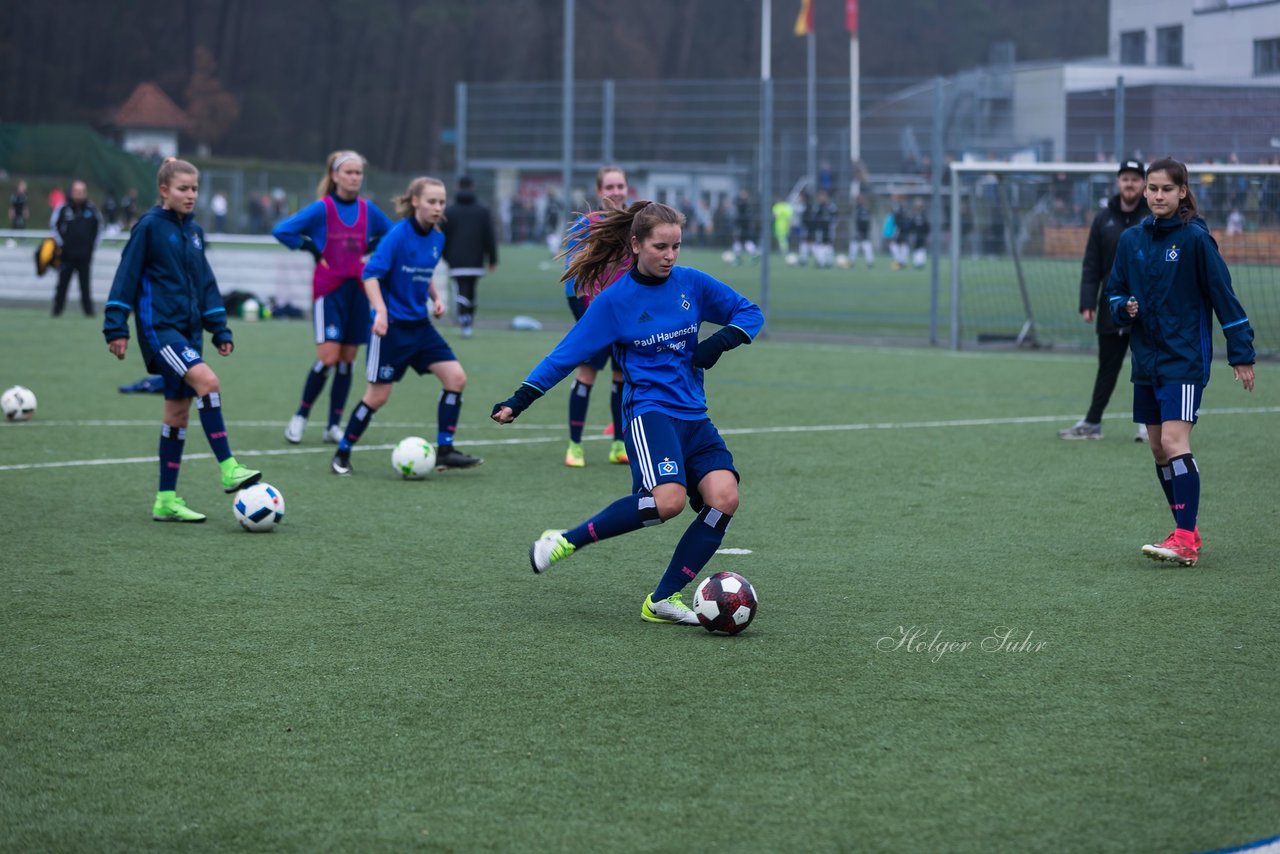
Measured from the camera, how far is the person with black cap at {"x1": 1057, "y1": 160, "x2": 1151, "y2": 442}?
11.2 meters

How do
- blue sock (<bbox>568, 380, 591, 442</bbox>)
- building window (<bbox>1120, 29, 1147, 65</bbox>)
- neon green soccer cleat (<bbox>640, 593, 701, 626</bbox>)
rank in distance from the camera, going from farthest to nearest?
building window (<bbox>1120, 29, 1147, 65</bbox>), blue sock (<bbox>568, 380, 591, 442</bbox>), neon green soccer cleat (<bbox>640, 593, 701, 626</bbox>)

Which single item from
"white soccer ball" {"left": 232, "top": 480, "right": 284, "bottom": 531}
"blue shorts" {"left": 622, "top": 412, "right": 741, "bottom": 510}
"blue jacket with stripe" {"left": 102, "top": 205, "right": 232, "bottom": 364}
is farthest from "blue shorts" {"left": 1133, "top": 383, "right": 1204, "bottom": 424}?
"blue jacket with stripe" {"left": 102, "top": 205, "right": 232, "bottom": 364}

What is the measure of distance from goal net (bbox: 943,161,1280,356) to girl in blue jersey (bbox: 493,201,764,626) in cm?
1125

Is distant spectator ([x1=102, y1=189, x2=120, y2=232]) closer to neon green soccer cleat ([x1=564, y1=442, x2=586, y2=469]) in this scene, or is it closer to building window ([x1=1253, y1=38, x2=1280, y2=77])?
building window ([x1=1253, y1=38, x2=1280, y2=77])

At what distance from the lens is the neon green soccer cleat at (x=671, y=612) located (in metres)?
6.06

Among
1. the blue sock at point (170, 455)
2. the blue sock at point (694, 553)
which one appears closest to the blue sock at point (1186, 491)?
the blue sock at point (694, 553)

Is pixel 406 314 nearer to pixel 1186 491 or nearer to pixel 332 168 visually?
pixel 332 168

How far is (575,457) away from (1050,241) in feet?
35.8

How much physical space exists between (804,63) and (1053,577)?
74.0 metres

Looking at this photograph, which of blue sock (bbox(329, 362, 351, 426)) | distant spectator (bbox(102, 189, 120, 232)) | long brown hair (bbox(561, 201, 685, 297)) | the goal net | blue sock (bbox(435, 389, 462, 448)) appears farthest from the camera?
distant spectator (bbox(102, 189, 120, 232))

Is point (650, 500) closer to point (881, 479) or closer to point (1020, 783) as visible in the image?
point (1020, 783)

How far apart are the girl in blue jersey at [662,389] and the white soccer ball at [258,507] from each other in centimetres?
212

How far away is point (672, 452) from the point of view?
6078 mm

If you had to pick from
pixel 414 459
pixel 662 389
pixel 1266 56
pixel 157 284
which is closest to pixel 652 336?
pixel 662 389
